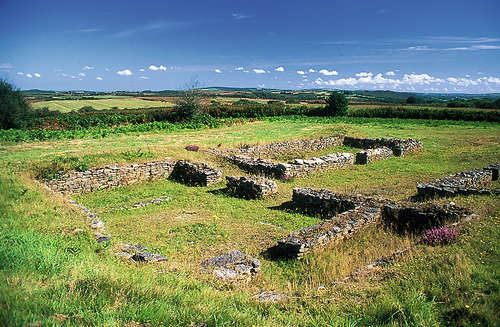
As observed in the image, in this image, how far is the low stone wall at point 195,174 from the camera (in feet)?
48.4

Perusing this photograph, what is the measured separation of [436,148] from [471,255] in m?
22.8

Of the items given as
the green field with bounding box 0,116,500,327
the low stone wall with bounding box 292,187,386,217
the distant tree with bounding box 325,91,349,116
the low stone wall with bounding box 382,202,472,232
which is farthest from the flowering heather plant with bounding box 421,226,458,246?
the distant tree with bounding box 325,91,349,116

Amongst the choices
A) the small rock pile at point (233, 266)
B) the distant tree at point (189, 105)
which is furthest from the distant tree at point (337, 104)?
the small rock pile at point (233, 266)

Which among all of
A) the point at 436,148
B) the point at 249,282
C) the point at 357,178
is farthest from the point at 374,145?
the point at 249,282

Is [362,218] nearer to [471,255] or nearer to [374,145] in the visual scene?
[471,255]

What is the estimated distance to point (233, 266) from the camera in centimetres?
661

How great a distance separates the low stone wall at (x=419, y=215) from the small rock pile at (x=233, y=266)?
14.7ft

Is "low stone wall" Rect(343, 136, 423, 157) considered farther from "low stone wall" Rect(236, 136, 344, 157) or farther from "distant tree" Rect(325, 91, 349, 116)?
"distant tree" Rect(325, 91, 349, 116)

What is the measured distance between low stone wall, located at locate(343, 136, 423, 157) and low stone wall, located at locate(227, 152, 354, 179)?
23.2 feet

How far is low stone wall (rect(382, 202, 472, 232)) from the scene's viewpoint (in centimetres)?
827

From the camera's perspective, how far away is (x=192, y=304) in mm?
4168

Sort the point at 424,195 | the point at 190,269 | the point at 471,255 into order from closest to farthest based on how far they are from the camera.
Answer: the point at 471,255, the point at 190,269, the point at 424,195

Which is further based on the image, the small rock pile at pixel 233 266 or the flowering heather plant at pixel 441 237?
the flowering heather plant at pixel 441 237

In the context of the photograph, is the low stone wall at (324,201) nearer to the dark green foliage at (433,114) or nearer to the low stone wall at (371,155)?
the low stone wall at (371,155)
